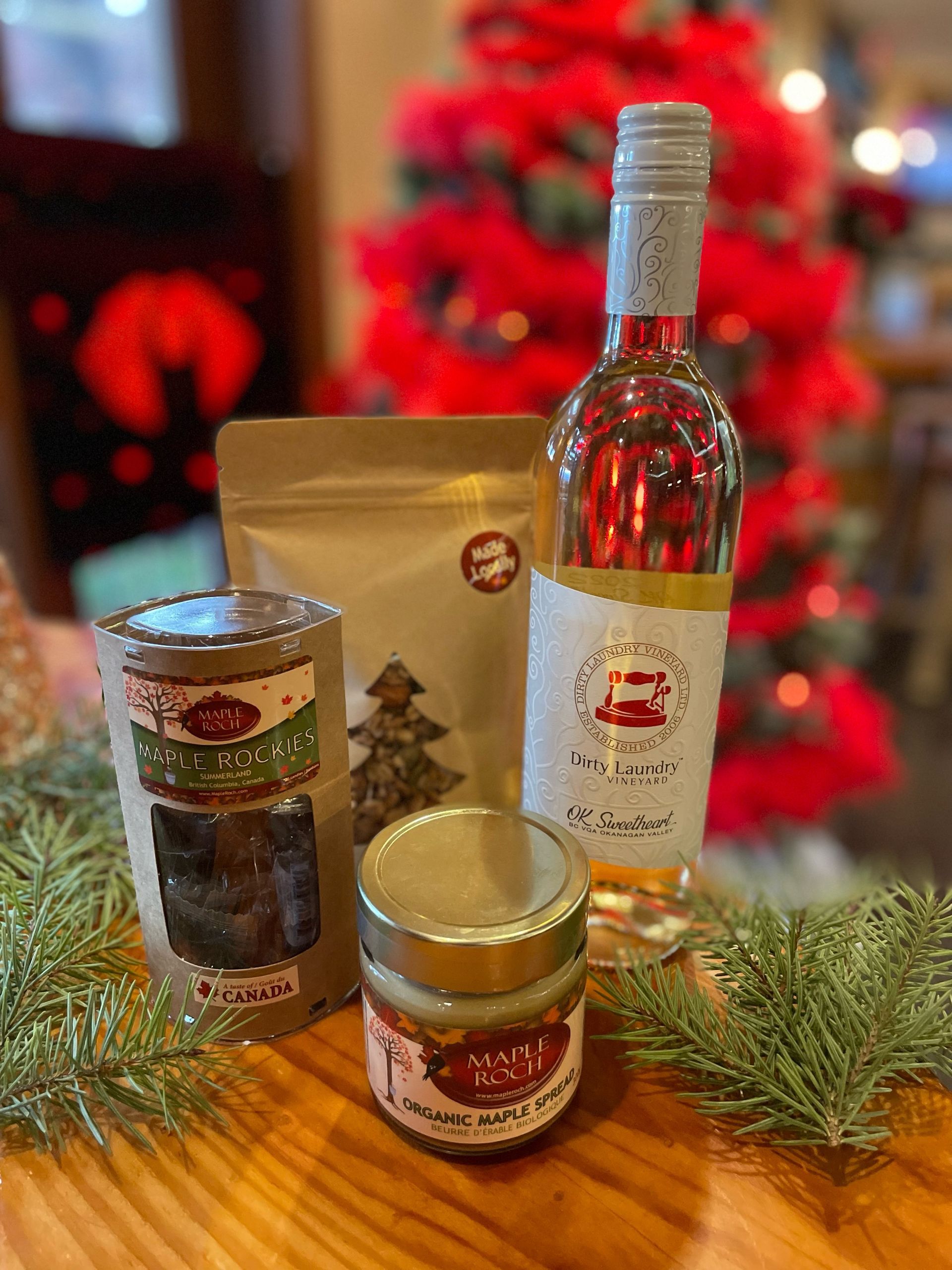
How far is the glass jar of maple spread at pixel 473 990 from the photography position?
1.15 ft

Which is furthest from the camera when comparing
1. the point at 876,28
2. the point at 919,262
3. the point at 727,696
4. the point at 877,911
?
the point at 876,28

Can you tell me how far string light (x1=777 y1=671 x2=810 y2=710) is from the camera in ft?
4.42

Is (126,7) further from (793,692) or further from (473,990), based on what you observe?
(473,990)

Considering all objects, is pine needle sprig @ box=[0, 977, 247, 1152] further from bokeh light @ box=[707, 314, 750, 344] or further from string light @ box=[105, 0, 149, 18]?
string light @ box=[105, 0, 149, 18]

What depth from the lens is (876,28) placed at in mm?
5324

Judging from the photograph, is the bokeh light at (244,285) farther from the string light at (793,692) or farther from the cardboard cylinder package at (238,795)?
the cardboard cylinder package at (238,795)

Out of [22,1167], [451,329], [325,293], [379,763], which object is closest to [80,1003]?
[22,1167]

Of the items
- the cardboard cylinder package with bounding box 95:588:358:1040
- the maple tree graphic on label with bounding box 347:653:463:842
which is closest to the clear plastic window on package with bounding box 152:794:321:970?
the cardboard cylinder package with bounding box 95:588:358:1040

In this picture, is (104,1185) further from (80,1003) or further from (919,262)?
(919,262)

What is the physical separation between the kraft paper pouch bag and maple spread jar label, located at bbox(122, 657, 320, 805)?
0.13 metres

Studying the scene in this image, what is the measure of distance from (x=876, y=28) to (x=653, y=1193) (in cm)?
672

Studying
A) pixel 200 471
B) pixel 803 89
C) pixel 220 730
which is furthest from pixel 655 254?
pixel 803 89

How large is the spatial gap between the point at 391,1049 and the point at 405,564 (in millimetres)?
265

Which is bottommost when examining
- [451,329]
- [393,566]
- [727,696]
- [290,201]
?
[727,696]
